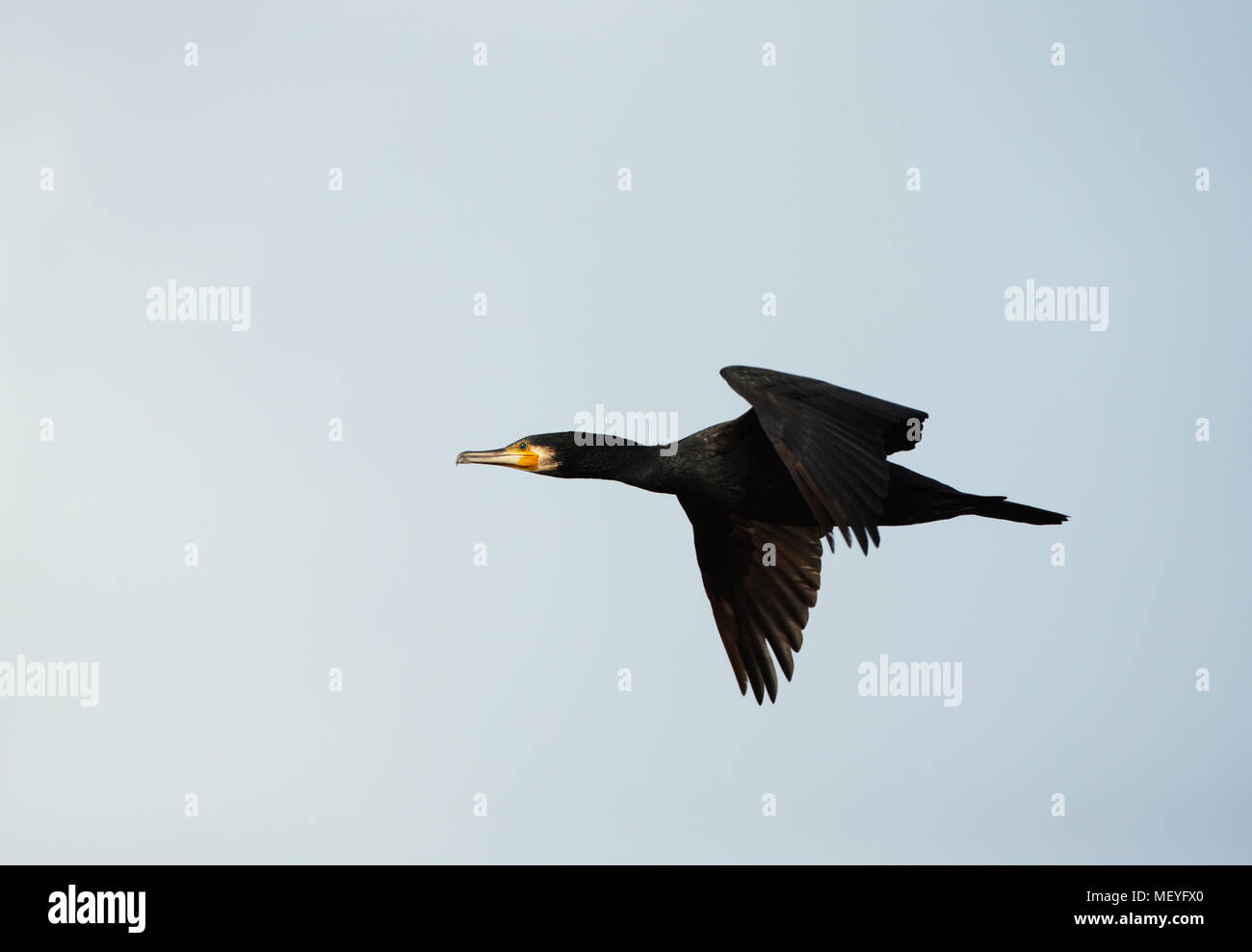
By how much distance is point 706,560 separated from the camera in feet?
45.6

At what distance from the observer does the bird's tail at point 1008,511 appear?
1171 centimetres

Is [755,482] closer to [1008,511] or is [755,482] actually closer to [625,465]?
[625,465]

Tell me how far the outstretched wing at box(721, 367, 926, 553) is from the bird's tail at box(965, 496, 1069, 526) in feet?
2.93

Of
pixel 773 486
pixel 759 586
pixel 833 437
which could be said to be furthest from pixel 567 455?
pixel 833 437

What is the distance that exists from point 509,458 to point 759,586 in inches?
113

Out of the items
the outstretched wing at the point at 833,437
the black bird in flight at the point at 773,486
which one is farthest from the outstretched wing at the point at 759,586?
the outstretched wing at the point at 833,437

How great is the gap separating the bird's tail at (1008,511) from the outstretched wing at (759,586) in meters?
1.99

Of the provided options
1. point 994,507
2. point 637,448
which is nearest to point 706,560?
point 637,448

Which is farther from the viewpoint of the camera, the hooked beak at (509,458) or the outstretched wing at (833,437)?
the hooked beak at (509,458)

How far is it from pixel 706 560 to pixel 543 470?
7.41 feet

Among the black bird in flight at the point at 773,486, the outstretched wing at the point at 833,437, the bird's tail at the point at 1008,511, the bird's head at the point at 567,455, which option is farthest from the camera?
the bird's head at the point at 567,455

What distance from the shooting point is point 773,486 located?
11.7m

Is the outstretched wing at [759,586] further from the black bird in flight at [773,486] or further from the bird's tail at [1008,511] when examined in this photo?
the bird's tail at [1008,511]
